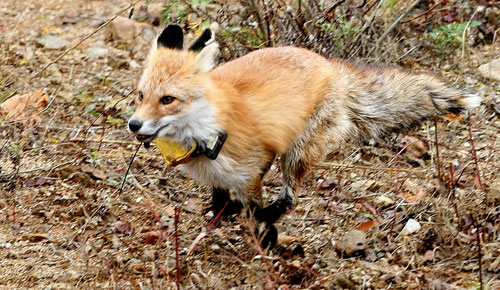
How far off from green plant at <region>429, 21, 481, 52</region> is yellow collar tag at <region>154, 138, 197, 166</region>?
3756mm

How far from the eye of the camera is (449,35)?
7.26m

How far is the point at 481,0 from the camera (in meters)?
8.16

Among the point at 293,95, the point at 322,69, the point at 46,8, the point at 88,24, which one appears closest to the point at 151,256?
the point at 293,95

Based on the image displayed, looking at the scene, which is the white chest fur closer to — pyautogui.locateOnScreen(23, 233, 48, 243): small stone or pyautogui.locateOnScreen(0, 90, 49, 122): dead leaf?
pyautogui.locateOnScreen(23, 233, 48, 243): small stone

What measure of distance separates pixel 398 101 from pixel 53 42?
15.7 ft

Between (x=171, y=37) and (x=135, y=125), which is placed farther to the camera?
(x=171, y=37)

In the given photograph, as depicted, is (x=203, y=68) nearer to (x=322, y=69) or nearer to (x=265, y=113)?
(x=265, y=113)

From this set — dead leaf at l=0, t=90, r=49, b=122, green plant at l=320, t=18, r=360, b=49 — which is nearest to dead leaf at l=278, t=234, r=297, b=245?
green plant at l=320, t=18, r=360, b=49

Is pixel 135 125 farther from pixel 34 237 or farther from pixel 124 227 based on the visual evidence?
pixel 34 237

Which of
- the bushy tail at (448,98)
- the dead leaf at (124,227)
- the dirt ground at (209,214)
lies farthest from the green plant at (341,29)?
the dead leaf at (124,227)

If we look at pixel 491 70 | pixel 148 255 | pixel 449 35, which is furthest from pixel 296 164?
pixel 491 70

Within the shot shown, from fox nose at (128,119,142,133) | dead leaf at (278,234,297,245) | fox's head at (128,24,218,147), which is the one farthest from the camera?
dead leaf at (278,234,297,245)

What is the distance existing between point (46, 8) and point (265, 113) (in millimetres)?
5476

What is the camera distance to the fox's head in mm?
Result: 4547
